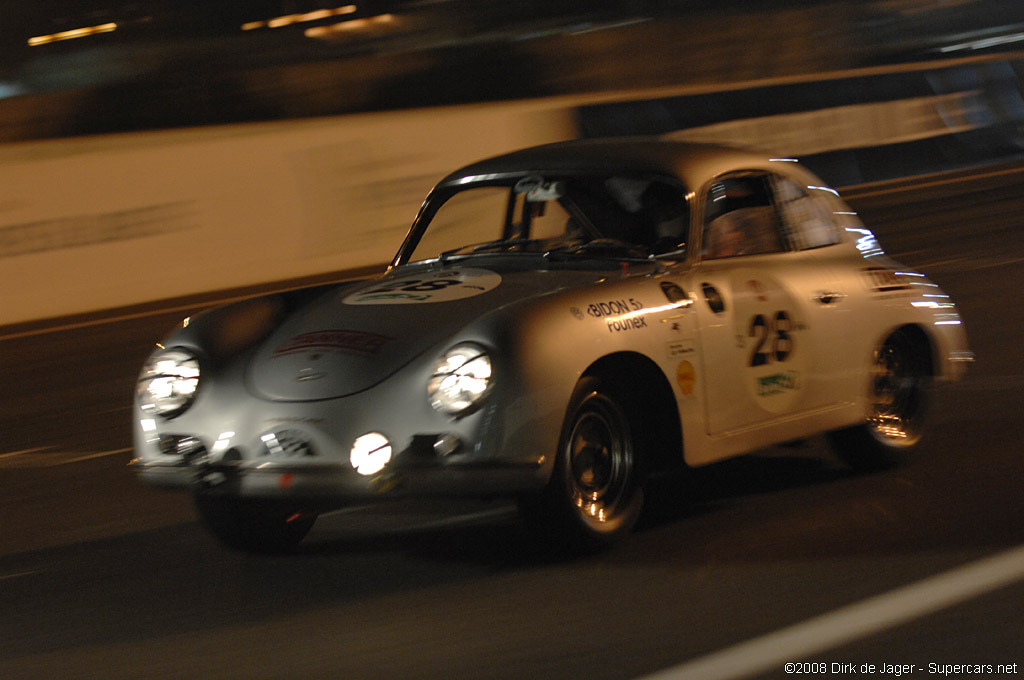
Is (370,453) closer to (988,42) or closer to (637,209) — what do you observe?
(637,209)

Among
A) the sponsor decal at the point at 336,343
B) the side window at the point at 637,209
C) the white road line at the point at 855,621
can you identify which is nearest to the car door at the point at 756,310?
the side window at the point at 637,209

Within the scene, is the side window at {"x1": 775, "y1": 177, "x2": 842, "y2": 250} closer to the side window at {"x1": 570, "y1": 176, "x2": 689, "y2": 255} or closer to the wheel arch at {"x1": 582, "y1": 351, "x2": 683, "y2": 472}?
the side window at {"x1": 570, "y1": 176, "x2": 689, "y2": 255}

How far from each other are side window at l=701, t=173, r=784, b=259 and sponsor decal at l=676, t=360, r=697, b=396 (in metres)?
0.55

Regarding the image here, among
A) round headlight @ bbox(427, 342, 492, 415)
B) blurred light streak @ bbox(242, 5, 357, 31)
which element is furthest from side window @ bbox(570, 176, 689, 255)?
blurred light streak @ bbox(242, 5, 357, 31)

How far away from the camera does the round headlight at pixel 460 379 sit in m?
4.70

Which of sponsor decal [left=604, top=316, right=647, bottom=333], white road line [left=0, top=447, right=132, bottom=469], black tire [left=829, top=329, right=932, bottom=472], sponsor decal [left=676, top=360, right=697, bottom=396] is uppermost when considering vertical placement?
sponsor decal [left=604, top=316, right=647, bottom=333]

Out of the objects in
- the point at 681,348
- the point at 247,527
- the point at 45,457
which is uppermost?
the point at 681,348

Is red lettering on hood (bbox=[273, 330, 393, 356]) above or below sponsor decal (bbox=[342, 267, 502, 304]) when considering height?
below

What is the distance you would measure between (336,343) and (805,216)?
2314 mm

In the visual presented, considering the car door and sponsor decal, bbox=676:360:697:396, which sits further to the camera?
the car door

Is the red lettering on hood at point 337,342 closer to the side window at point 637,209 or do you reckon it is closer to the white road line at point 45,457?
the side window at point 637,209

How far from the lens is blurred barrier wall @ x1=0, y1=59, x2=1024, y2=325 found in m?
13.8

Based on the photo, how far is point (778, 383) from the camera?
5.66 meters

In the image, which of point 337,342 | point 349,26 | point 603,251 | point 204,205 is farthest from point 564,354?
point 349,26
